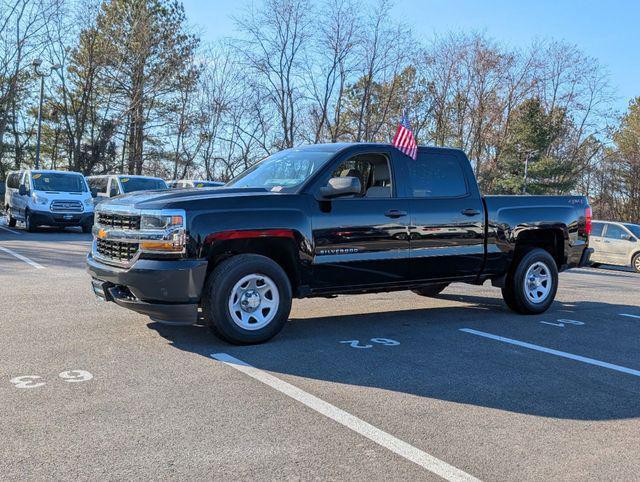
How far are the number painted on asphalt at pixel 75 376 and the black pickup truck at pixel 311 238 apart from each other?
875 millimetres

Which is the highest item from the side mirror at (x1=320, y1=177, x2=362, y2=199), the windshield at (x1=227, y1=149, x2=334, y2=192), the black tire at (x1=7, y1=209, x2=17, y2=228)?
the windshield at (x1=227, y1=149, x2=334, y2=192)

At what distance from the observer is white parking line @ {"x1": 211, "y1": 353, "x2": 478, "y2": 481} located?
10.7 ft

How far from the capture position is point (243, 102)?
1689 inches

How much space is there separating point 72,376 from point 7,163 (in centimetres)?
4775

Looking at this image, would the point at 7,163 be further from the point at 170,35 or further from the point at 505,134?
the point at 505,134

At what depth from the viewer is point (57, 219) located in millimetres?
19812

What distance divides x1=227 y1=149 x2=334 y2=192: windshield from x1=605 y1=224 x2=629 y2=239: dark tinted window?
15134 mm

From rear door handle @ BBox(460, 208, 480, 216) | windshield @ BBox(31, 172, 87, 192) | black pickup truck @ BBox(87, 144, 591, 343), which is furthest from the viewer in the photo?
windshield @ BBox(31, 172, 87, 192)

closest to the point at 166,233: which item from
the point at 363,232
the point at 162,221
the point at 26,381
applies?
the point at 162,221

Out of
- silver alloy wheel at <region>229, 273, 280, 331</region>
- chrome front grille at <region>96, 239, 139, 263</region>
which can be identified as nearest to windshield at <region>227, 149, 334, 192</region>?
silver alloy wheel at <region>229, 273, 280, 331</region>

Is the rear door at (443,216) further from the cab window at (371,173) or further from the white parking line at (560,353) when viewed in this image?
the white parking line at (560,353)

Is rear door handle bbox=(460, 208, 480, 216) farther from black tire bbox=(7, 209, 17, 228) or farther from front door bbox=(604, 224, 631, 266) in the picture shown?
black tire bbox=(7, 209, 17, 228)

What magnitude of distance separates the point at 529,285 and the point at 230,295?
4.14 m

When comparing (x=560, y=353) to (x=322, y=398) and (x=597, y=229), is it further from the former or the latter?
(x=597, y=229)
